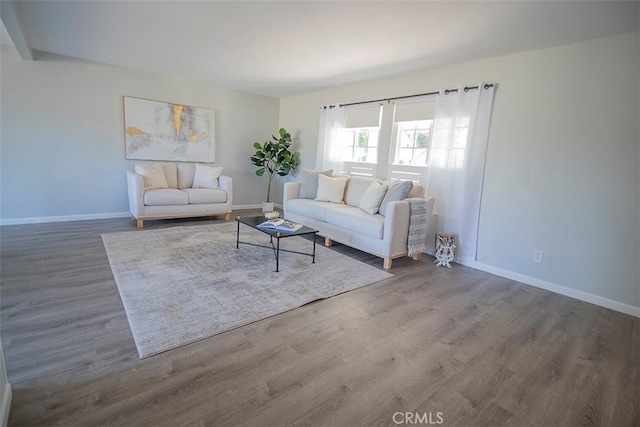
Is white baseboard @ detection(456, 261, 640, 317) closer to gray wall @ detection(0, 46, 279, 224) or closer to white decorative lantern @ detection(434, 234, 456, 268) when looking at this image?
white decorative lantern @ detection(434, 234, 456, 268)

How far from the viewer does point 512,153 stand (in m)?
3.13

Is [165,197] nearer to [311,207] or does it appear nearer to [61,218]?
[61,218]

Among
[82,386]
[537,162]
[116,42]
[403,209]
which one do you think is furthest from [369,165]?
[82,386]

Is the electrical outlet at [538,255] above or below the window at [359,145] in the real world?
below

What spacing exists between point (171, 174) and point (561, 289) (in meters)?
5.34

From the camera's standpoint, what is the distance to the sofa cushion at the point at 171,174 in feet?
16.0

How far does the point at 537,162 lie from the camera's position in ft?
9.72

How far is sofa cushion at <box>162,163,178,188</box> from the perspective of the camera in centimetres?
488

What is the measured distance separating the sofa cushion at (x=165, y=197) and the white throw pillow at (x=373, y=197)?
273cm

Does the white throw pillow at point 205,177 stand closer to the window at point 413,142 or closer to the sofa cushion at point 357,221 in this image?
the sofa cushion at point 357,221

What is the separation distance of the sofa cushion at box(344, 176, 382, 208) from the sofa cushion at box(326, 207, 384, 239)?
241 mm

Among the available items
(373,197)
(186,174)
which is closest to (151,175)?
(186,174)

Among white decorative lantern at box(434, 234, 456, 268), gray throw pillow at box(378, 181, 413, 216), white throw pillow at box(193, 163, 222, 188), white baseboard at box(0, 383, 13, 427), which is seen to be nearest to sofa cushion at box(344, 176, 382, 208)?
gray throw pillow at box(378, 181, 413, 216)

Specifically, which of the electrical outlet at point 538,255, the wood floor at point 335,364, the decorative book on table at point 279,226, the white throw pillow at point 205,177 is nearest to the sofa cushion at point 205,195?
the white throw pillow at point 205,177
